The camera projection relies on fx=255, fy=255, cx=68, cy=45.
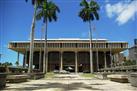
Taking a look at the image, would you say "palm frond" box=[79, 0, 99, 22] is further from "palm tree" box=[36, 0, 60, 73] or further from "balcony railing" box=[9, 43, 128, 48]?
"balcony railing" box=[9, 43, 128, 48]

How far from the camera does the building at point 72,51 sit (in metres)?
100

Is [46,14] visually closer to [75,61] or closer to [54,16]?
[54,16]

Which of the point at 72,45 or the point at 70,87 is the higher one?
the point at 72,45

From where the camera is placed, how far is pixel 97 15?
63.3 m

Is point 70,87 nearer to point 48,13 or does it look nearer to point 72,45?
point 48,13

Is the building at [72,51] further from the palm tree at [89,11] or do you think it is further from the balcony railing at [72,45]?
the palm tree at [89,11]

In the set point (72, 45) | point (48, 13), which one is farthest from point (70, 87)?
point (72, 45)

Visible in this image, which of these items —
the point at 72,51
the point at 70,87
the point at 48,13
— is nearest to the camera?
the point at 70,87

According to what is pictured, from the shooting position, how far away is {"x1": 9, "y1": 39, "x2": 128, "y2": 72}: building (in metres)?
100

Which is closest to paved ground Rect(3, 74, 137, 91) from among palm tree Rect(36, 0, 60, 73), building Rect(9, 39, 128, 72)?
palm tree Rect(36, 0, 60, 73)

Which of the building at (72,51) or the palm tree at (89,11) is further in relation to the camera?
the building at (72,51)

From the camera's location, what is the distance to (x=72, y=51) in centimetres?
10575

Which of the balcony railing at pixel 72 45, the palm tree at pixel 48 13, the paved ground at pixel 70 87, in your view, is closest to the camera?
the paved ground at pixel 70 87

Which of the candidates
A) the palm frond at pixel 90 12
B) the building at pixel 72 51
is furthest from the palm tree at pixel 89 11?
the building at pixel 72 51
